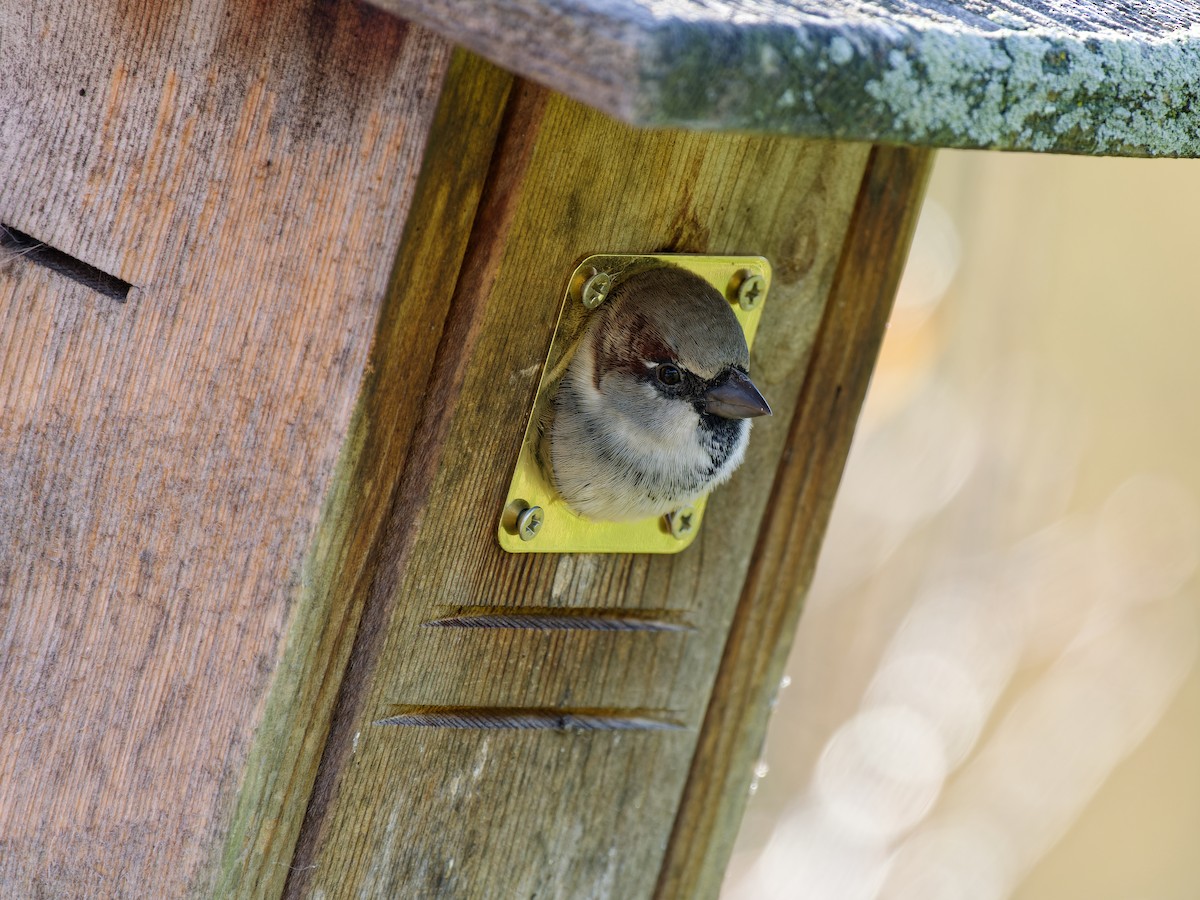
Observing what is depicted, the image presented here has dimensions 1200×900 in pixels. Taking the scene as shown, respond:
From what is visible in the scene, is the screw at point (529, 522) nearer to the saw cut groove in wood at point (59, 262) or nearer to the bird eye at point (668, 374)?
the bird eye at point (668, 374)

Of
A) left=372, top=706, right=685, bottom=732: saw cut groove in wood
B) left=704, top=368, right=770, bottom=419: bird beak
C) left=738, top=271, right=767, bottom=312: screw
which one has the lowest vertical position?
left=372, top=706, right=685, bottom=732: saw cut groove in wood

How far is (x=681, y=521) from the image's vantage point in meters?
1.46

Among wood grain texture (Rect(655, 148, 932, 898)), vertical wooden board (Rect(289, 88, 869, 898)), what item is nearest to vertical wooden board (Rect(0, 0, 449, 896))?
vertical wooden board (Rect(289, 88, 869, 898))

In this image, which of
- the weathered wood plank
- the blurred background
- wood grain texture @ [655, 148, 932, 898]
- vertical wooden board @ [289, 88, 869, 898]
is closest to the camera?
the weathered wood plank

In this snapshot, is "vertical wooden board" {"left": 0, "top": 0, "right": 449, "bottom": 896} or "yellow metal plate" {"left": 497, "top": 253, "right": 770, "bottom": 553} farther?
"yellow metal plate" {"left": 497, "top": 253, "right": 770, "bottom": 553}

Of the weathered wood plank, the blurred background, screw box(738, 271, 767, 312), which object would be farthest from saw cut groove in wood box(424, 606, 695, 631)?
the blurred background

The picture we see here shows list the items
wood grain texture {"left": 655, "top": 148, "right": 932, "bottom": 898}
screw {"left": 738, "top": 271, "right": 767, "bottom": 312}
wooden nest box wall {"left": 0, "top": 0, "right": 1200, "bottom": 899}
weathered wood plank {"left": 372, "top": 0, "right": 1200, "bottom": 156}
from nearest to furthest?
weathered wood plank {"left": 372, "top": 0, "right": 1200, "bottom": 156}
wooden nest box wall {"left": 0, "top": 0, "right": 1200, "bottom": 899}
screw {"left": 738, "top": 271, "right": 767, "bottom": 312}
wood grain texture {"left": 655, "top": 148, "right": 932, "bottom": 898}

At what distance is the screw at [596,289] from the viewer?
48.3 inches

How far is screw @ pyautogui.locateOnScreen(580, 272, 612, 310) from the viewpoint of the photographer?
4.03 ft

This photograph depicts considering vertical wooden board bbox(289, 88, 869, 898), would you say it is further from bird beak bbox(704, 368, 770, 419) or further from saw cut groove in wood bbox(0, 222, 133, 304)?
saw cut groove in wood bbox(0, 222, 133, 304)

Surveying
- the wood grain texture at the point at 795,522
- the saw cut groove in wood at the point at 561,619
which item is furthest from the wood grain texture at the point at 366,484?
the wood grain texture at the point at 795,522

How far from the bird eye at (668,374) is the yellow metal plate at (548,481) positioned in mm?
94

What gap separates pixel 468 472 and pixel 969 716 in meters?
2.24

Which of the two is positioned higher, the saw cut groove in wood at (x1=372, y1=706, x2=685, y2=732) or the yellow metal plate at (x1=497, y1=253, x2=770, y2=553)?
the yellow metal plate at (x1=497, y1=253, x2=770, y2=553)
